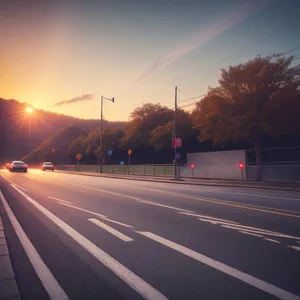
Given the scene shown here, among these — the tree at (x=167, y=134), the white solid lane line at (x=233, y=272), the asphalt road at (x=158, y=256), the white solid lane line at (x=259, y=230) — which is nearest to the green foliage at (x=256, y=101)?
the tree at (x=167, y=134)

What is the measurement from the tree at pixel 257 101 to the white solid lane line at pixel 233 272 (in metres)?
22.4

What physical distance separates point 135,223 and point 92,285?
12.1ft

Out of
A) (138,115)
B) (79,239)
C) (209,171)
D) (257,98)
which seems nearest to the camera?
(79,239)

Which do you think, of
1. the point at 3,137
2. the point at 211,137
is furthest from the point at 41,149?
the point at 211,137

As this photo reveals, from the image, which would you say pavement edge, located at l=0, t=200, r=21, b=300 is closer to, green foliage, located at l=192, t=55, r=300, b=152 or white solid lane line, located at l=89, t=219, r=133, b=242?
white solid lane line, located at l=89, t=219, r=133, b=242

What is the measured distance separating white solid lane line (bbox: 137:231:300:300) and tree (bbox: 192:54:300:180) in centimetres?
2243

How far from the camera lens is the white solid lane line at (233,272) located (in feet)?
11.1

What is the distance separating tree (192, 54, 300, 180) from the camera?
26531 millimetres

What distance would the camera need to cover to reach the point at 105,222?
7.48 metres

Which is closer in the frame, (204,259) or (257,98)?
(204,259)

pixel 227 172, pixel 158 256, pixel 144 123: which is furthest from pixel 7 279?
pixel 144 123

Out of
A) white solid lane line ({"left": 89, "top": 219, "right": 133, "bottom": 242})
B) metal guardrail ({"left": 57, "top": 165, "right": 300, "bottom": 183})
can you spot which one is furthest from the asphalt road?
metal guardrail ({"left": 57, "top": 165, "right": 300, "bottom": 183})

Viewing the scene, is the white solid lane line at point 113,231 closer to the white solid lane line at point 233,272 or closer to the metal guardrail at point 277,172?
the white solid lane line at point 233,272

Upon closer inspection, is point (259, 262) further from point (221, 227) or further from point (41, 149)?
point (41, 149)
